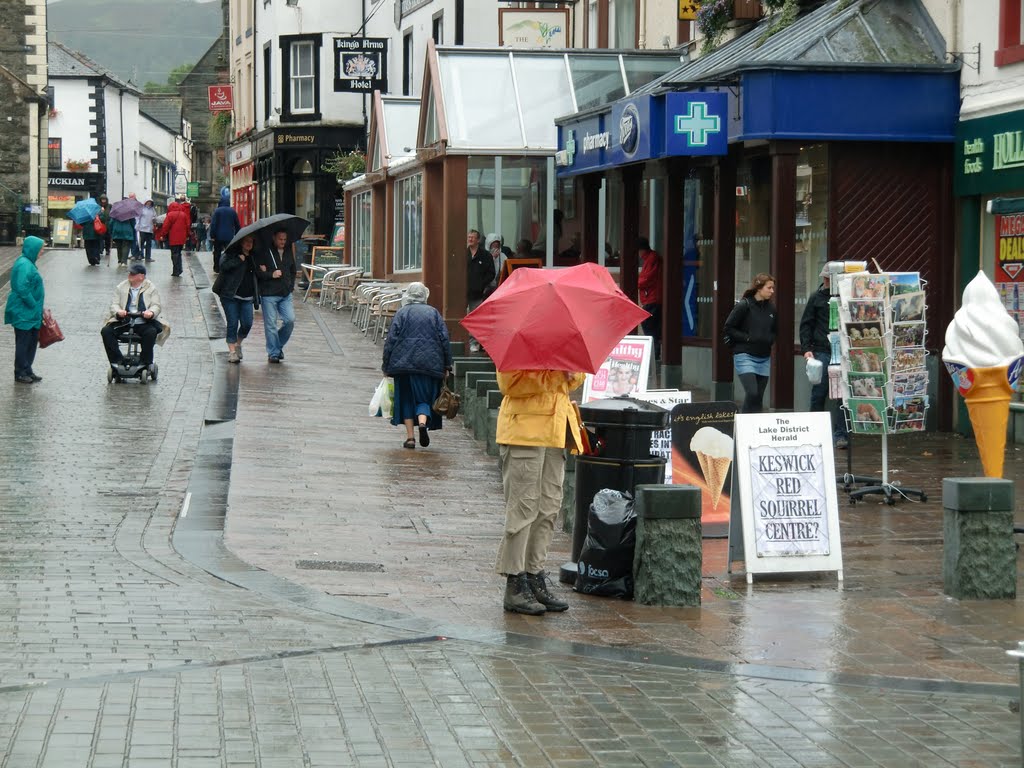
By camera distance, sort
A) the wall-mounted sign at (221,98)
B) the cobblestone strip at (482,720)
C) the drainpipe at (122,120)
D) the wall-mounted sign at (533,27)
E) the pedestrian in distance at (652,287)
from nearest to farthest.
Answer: the cobblestone strip at (482,720) → the pedestrian in distance at (652,287) → the wall-mounted sign at (533,27) → the wall-mounted sign at (221,98) → the drainpipe at (122,120)

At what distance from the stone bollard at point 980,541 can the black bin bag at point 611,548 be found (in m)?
1.85

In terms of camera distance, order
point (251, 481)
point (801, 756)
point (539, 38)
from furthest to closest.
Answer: point (539, 38) < point (251, 481) < point (801, 756)

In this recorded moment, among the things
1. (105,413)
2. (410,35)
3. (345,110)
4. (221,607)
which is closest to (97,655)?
(221,607)

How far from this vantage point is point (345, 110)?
4966cm

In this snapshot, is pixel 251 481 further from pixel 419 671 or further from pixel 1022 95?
pixel 1022 95

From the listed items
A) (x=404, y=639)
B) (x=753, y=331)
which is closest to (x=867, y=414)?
(x=753, y=331)

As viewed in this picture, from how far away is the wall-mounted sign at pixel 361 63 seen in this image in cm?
4044

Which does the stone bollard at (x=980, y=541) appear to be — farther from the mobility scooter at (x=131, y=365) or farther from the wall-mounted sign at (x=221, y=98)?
the wall-mounted sign at (x=221, y=98)

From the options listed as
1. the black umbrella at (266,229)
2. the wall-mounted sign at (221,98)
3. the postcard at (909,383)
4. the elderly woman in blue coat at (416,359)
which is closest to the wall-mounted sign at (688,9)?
the black umbrella at (266,229)

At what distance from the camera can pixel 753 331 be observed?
1592cm

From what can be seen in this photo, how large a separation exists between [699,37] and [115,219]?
66.1 feet

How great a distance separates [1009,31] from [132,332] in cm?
1066

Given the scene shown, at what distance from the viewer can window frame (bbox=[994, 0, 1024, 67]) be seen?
15859 mm

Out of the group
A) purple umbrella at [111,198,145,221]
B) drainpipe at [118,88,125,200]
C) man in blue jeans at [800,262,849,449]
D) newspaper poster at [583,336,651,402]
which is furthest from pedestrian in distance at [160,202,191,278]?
drainpipe at [118,88,125,200]
